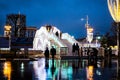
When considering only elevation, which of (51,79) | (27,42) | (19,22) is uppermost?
(19,22)

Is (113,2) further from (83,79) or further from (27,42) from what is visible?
(27,42)

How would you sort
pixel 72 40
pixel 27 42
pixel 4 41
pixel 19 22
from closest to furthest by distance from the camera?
pixel 27 42
pixel 4 41
pixel 72 40
pixel 19 22

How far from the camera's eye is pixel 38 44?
318 feet

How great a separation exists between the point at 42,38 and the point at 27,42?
26.0 metres

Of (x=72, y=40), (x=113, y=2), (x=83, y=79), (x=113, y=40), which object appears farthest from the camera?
(x=113, y=40)

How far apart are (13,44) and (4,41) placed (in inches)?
150

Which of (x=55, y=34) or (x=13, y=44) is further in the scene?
(x=55, y=34)

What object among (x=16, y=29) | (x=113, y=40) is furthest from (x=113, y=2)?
(x=16, y=29)

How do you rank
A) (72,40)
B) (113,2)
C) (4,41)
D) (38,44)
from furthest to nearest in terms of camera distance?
(38,44) < (72,40) < (4,41) < (113,2)

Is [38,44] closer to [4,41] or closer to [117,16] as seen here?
[4,41]

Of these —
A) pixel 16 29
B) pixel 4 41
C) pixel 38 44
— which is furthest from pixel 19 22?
pixel 4 41

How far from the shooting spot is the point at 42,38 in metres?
91.6

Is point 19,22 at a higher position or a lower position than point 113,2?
higher

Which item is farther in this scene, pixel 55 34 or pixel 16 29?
pixel 16 29
